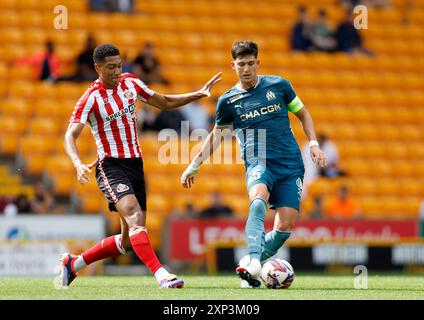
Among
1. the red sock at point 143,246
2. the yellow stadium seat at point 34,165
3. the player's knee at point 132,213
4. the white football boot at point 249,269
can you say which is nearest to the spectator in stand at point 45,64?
the yellow stadium seat at point 34,165

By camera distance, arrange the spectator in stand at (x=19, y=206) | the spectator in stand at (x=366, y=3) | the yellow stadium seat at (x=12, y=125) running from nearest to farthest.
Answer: the spectator in stand at (x=19, y=206) → the yellow stadium seat at (x=12, y=125) → the spectator in stand at (x=366, y=3)

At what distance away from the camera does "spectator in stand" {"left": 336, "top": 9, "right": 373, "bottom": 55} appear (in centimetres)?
2170

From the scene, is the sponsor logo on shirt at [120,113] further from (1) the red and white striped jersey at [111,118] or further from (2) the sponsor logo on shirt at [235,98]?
(2) the sponsor logo on shirt at [235,98]

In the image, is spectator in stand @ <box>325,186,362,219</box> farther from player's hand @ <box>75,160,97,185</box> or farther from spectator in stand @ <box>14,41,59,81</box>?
player's hand @ <box>75,160,97,185</box>

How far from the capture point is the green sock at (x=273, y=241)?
931cm

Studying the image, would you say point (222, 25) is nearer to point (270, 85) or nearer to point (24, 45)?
point (24, 45)

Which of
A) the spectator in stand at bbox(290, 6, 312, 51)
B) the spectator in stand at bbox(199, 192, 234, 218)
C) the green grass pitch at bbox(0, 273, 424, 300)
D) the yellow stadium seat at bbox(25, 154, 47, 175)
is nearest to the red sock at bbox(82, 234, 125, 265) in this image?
the green grass pitch at bbox(0, 273, 424, 300)

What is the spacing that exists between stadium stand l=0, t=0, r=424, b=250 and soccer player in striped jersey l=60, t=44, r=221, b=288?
728cm

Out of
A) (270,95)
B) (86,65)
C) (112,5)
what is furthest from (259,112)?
(112,5)

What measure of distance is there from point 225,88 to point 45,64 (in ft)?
11.7

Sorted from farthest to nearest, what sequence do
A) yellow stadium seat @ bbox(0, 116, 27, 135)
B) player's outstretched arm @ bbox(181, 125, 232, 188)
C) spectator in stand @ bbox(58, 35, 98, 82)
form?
spectator in stand @ bbox(58, 35, 98, 82) < yellow stadium seat @ bbox(0, 116, 27, 135) < player's outstretched arm @ bbox(181, 125, 232, 188)

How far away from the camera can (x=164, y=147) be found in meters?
18.0

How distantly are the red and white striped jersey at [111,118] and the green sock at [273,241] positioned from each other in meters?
1.42

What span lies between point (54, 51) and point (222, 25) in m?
4.00
